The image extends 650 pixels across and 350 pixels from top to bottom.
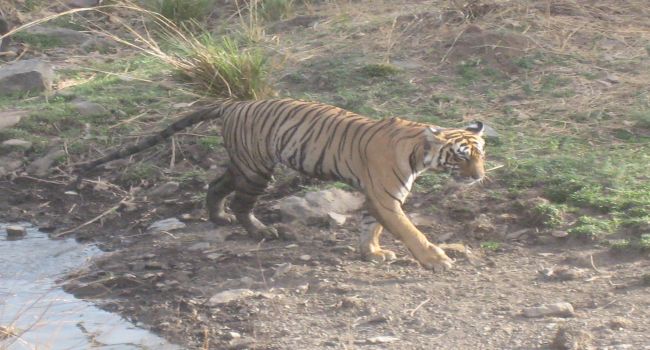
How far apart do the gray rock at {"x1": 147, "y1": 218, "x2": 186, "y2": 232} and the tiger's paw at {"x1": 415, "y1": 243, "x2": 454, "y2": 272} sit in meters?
1.79

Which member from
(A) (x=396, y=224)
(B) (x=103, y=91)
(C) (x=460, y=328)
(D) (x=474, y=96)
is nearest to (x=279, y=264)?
(A) (x=396, y=224)

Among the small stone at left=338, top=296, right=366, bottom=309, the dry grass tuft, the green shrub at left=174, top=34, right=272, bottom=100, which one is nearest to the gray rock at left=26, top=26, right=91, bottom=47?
the dry grass tuft

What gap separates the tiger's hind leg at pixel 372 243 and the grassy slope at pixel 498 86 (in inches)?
38.8

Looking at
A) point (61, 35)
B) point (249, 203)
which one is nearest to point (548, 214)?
point (249, 203)

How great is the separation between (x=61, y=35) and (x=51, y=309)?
6321mm

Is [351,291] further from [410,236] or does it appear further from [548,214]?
[548,214]

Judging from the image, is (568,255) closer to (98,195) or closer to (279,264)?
(279,264)

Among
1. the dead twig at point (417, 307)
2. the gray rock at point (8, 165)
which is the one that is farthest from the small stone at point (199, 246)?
the gray rock at point (8, 165)

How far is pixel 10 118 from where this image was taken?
30.2 ft

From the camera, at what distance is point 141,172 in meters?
8.29

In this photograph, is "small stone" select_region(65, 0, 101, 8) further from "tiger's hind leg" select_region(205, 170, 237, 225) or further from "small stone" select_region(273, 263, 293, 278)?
"small stone" select_region(273, 263, 293, 278)

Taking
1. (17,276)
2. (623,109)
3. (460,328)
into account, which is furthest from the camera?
(623,109)

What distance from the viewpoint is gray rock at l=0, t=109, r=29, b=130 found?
912cm

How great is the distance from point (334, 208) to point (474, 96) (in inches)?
86.2
